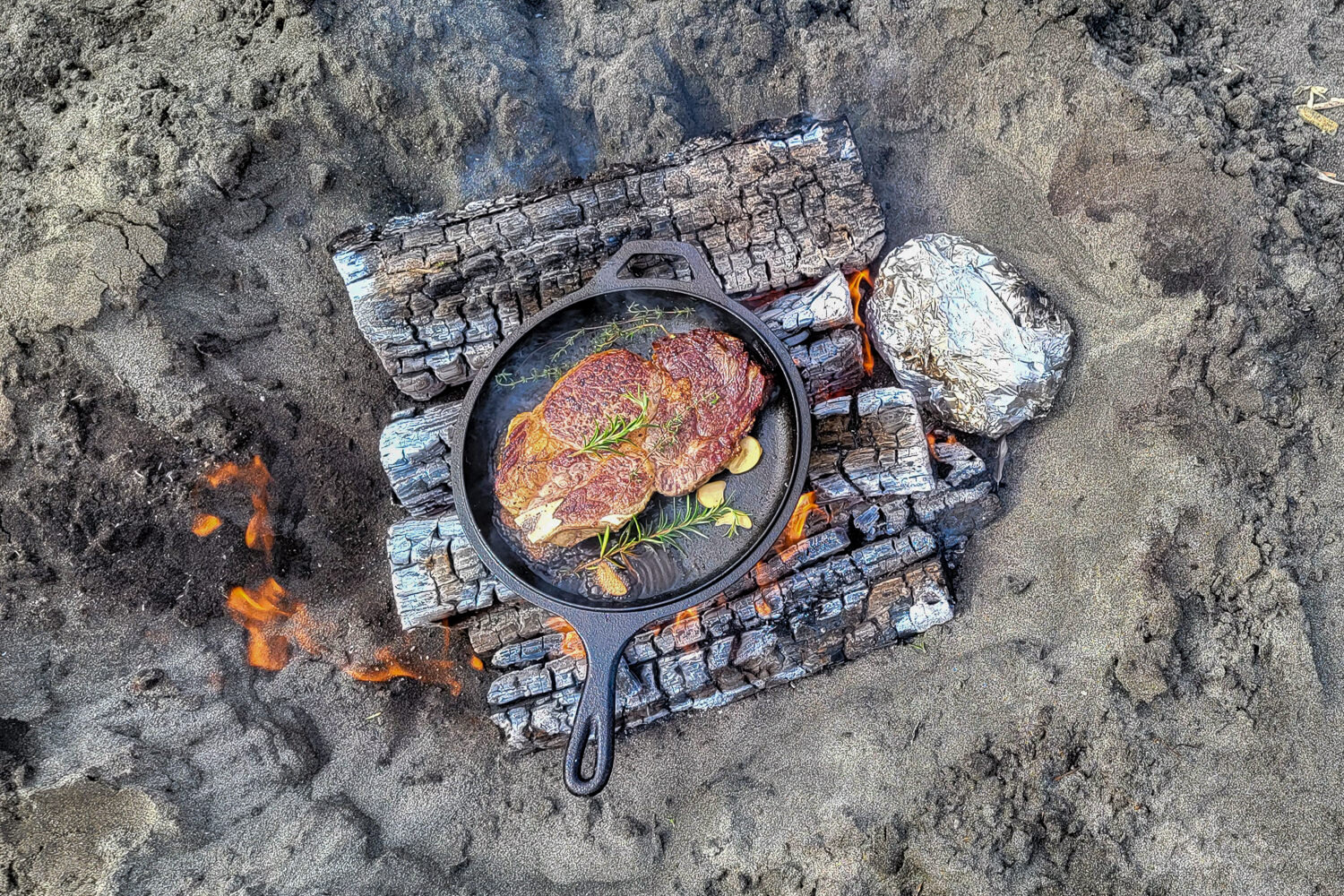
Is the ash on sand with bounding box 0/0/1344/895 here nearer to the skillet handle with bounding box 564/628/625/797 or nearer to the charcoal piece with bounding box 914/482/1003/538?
the charcoal piece with bounding box 914/482/1003/538

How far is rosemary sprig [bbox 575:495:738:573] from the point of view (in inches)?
136

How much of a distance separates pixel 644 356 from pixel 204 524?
2231 mm

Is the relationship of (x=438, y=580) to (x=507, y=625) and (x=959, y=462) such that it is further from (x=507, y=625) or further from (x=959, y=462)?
(x=959, y=462)

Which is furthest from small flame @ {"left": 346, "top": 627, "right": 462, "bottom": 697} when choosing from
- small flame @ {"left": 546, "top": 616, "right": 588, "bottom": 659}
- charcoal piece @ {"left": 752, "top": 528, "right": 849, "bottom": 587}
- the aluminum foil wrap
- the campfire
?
the aluminum foil wrap

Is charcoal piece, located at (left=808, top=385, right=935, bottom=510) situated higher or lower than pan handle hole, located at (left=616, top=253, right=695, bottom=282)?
lower

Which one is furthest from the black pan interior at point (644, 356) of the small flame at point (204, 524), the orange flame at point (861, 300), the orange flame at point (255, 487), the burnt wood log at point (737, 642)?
the small flame at point (204, 524)

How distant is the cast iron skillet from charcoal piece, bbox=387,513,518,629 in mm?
186

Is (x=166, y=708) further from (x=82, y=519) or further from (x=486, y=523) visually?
(x=486, y=523)

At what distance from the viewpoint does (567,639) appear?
11.7ft

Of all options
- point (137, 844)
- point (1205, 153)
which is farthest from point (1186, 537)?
point (137, 844)

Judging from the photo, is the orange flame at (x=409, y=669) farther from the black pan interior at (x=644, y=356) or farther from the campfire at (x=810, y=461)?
the black pan interior at (x=644, y=356)

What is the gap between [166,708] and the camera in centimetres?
341

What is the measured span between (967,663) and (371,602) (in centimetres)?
286

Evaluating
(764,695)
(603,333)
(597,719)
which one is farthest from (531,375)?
(764,695)
